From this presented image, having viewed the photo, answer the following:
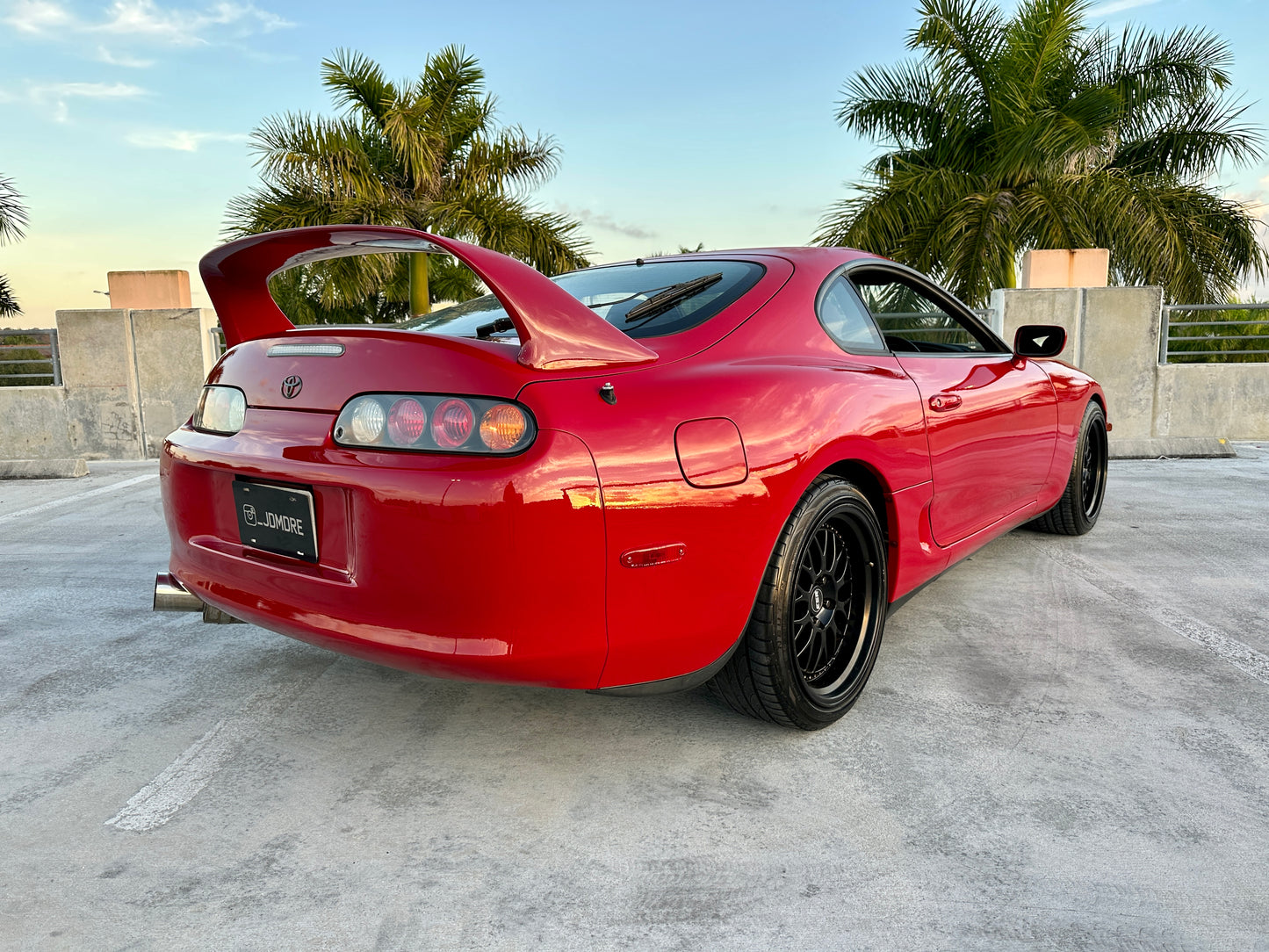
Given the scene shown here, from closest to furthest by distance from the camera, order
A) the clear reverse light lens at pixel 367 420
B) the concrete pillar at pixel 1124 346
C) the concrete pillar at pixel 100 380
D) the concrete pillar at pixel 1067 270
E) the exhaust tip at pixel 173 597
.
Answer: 1. the clear reverse light lens at pixel 367 420
2. the exhaust tip at pixel 173 597
3. the concrete pillar at pixel 1124 346
4. the concrete pillar at pixel 1067 270
5. the concrete pillar at pixel 100 380

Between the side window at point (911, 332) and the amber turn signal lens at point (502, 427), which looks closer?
the amber turn signal lens at point (502, 427)

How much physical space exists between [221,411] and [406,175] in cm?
1366

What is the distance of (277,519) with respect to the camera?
88.2 inches

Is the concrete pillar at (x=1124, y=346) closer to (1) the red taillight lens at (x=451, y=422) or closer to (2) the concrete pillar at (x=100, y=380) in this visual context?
(1) the red taillight lens at (x=451, y=422)

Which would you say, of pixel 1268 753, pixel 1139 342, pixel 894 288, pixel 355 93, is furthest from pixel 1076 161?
pixel 1268 753

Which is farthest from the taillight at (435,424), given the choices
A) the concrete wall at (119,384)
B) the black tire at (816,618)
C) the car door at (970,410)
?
the concrete wall at (119,384)

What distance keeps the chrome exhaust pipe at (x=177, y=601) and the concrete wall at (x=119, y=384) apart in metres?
7.84

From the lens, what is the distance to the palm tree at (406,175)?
13.9 meters

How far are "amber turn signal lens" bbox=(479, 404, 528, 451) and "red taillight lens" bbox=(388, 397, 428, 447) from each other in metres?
0.15

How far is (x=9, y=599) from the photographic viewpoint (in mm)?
3918

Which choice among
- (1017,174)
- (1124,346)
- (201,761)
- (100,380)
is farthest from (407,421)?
(1017,174)

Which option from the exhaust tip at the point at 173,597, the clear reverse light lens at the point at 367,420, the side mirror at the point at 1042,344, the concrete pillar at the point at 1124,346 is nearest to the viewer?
the clear reverse light lens at the point at 367,420

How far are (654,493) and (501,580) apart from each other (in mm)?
385

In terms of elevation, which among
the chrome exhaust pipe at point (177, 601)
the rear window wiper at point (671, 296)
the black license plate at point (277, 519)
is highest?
the rear window wiper at point (671, 296)
